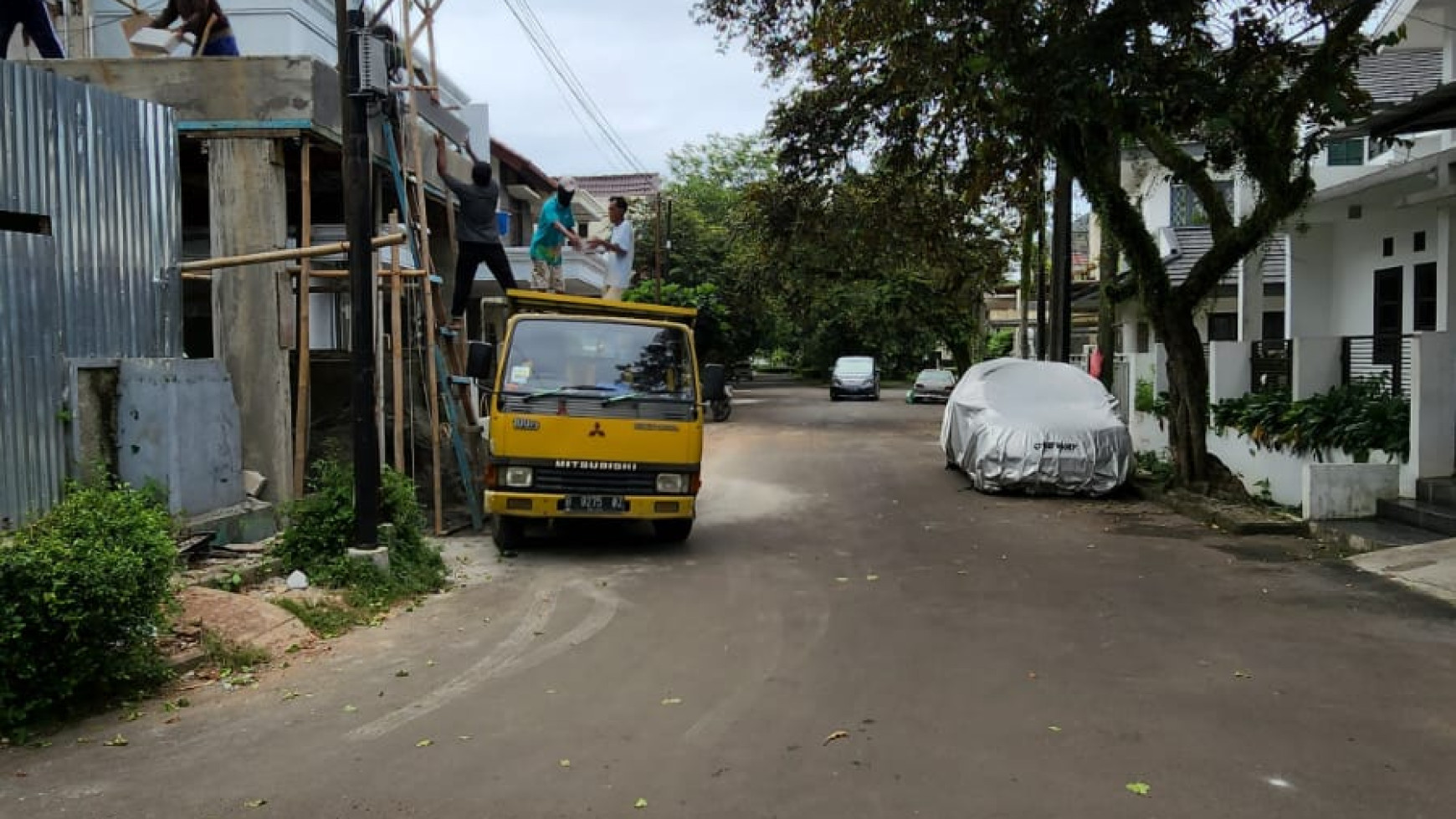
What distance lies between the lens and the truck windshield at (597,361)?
972 cm

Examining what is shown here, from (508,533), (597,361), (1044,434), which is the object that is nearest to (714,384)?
(597,361)

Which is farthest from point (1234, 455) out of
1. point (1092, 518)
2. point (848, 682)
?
point (848, 682)

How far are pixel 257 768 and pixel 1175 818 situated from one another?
12.4 ft

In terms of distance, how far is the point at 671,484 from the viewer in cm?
959

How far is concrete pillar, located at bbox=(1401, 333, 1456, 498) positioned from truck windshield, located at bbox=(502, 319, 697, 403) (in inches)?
275

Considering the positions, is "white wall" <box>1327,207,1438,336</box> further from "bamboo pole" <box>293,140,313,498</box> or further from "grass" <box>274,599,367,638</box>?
"grass" <box>274,599,367,638</box>

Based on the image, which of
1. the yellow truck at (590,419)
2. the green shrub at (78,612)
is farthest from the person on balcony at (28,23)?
Answer: the green shrub at (78,612)

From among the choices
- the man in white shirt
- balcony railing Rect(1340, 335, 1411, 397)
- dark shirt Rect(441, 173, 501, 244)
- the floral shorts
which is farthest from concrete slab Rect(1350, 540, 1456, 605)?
the floral shorts

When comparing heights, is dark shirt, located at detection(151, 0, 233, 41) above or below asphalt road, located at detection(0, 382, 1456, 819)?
above

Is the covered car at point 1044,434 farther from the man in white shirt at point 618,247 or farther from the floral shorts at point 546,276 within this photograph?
the floral shorts at point 546,276

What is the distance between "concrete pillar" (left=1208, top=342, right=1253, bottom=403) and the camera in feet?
46.2

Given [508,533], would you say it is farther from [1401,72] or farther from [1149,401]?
[1401,72]

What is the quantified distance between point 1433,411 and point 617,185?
43.4 m

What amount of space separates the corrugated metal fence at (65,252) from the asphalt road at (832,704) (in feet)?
9.11
